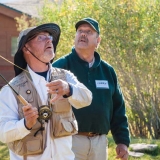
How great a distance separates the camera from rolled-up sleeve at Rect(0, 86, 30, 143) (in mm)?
3726

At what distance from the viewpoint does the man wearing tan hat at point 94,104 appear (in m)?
5.05

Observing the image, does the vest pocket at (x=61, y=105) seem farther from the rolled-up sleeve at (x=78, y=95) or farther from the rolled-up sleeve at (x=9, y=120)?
the rolled-up sleeve at (x=9, y=120)

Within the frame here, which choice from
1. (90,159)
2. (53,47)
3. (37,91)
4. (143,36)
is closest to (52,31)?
(53,47)

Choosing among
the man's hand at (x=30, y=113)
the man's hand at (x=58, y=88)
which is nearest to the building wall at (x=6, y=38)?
the man's hand at (x=58, y=88)

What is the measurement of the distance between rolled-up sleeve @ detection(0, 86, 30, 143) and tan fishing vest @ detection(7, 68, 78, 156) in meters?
0.05

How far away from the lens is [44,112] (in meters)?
3.80

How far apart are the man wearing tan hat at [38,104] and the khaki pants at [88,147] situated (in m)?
0.94

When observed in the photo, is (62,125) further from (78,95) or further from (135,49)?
(135,49)

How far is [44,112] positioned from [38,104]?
0.13m

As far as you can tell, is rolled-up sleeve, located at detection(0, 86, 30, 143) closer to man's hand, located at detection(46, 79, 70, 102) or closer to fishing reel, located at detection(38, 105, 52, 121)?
fishing reel, located at detection(38, 105, 52, 121)

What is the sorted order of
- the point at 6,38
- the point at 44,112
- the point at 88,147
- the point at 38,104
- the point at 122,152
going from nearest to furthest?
1. the point at 44,112
2. the point at 38,104
3. the point at 88,147
4. the point at 122,152
5. the point at 6,38

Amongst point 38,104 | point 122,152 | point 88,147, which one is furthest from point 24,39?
point 122,152

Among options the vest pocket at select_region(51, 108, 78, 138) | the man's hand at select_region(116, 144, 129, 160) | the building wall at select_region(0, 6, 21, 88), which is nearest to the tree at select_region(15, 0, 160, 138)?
the man's hand at select_region(116, 144, 129, 160)

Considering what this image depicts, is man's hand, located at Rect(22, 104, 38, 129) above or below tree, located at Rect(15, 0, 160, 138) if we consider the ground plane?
below
